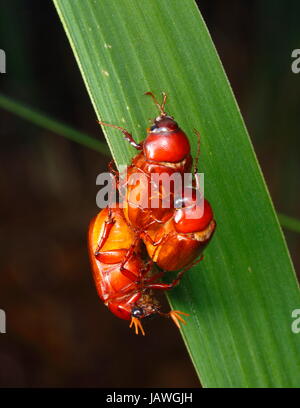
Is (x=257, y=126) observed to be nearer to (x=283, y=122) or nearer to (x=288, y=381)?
(x=283, y=122)

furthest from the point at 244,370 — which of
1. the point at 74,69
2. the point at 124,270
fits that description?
the point at 74,69

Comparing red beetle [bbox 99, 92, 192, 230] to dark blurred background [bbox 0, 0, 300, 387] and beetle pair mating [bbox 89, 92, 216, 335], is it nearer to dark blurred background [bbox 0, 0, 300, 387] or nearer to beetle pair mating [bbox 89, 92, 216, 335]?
beetle pair mating [bbox 89, 92, 216, 335]

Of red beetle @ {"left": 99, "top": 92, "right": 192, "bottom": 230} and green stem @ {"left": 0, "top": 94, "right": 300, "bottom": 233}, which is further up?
green stem @ {"left": 0, "top": 94, "right": 300, "bottom": 233}

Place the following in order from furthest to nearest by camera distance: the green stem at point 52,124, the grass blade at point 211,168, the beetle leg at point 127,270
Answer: the green stem at point 52,124 < the beetle leg at point 127,270 < the grass blade at point 211,168

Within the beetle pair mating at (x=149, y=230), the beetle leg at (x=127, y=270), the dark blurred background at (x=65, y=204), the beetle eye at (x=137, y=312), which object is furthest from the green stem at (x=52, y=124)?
the dark blurred background at (x=65, y=204)

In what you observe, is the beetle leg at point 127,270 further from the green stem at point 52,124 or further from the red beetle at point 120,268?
the green stem at point 52,124

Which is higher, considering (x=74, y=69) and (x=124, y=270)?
(x=74, y=69)

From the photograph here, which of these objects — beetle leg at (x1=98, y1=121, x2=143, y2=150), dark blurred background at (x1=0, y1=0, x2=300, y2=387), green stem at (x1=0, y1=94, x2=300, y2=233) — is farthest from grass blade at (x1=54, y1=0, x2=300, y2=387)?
dark blurred background at (x1=0, y1=0, x2=300, y2=387)

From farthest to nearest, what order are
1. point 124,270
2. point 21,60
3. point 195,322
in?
1. point 21,60
2. point 124,270
3. point 195,322
